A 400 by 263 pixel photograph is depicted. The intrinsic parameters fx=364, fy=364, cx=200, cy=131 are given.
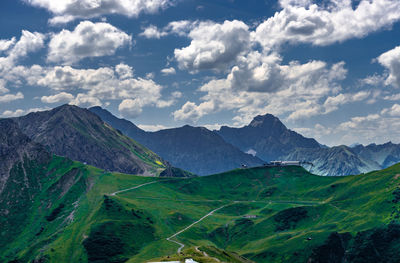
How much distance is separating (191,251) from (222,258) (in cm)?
1796

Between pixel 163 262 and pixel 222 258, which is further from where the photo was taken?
pixel 222 258

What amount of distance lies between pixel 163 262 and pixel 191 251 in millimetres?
43503

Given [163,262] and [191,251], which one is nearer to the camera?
[163,262]

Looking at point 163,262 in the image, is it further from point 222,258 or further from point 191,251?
point 222,258

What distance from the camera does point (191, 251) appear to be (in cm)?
18788

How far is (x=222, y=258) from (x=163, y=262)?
182 ft

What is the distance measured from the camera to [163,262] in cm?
14662

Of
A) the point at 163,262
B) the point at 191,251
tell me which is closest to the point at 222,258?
the point at 191,251

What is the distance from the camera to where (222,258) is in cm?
19300
